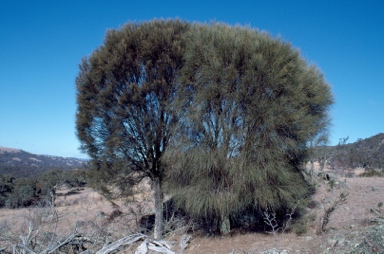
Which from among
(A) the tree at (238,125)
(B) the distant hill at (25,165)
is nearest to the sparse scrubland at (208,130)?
(A) the tree at (238,125)

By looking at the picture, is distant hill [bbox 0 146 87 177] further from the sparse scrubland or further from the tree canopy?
the tree canopy

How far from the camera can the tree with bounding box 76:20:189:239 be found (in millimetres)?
7609

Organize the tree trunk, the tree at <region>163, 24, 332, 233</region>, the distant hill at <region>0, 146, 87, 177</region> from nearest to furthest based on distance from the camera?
the tree at <region>163, 24, 332, 233</region> → the tree trunk → the distant hill at <region>0, 146, 87, 177</region>

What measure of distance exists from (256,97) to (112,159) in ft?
14.8

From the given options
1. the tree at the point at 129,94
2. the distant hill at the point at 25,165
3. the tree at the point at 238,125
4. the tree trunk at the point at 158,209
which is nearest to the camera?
the tree at the point at 238,125

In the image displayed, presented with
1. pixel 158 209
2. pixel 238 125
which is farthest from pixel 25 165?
pixel 238 125

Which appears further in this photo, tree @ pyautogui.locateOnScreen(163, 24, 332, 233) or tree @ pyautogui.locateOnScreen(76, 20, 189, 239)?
tree @ pyautogui.locateOnScreen(76, 20, 189, 239)

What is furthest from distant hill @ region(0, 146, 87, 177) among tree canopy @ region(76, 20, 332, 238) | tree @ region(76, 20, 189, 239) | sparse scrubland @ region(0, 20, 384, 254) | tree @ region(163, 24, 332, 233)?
tree @ region(163, 24, 332, 233)

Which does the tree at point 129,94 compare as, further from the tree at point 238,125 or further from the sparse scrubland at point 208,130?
the tree at point 238,125

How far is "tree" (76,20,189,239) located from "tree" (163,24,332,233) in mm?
678

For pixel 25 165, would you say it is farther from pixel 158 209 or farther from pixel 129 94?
pixel 129 94

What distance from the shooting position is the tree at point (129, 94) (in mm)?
7609

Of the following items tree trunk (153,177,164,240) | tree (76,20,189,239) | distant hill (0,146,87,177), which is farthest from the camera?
distant hill (0,146,87,177)

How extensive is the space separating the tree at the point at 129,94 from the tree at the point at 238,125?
68cm
